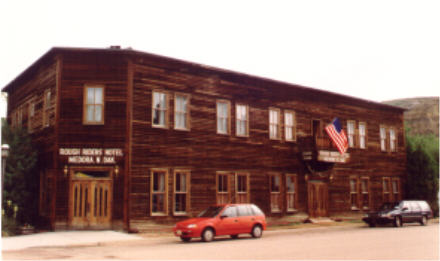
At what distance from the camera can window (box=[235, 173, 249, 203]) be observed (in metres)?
25.7

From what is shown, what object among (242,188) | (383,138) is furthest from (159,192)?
(383,138)

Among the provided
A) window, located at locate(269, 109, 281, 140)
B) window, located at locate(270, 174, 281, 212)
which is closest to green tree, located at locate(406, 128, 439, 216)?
window, located at locate(270, 174, 281, 212)

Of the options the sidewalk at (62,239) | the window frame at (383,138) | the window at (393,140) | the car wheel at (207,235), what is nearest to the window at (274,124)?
the car wheel at (207,235)

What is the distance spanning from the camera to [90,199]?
2059 centimetres

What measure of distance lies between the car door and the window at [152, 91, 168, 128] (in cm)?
622

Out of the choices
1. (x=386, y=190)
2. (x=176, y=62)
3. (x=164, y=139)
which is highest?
(x=176, y=62)

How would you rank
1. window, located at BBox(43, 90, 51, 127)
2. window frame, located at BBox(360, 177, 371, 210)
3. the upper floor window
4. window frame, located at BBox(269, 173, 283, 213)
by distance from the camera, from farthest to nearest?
window frame, located at BBox(360, 177, 371, 210), window frame, located at BBox(269, 173, 283, 213), the upper floor window, window, located at BBox(43, 90, 51, 127)

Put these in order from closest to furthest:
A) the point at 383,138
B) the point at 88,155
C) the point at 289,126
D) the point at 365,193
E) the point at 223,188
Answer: the point at 88,155 < the point at 223,188 < the point at 289,126 < the point at 365,193 < the point at 383,138

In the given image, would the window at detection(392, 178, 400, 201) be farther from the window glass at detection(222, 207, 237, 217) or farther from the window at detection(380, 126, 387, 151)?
the window glass at detection(222, 207, 237, 217)

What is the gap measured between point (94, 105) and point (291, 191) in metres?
13.9

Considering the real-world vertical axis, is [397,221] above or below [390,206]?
below

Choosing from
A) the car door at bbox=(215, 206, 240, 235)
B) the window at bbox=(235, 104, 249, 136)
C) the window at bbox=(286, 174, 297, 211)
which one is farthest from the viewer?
the window at bbox=(286, 174, 297, 211)

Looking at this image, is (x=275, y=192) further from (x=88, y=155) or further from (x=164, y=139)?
(x=88, y=155)

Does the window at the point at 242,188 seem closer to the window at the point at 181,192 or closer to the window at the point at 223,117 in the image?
the window at the point at 223,117
